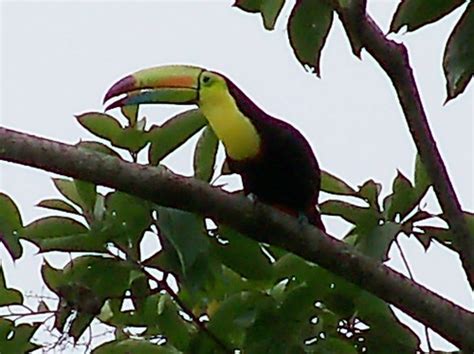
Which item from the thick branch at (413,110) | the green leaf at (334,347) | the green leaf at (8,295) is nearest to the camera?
the thick branch at (413,110)

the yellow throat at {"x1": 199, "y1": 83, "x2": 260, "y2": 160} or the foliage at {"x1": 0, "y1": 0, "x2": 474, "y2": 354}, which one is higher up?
the yellow throat at {"x1": 199, "y1": 83, "x2": 260, "y2": 160}

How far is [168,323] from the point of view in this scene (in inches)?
72.5

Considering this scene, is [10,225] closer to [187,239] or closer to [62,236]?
[62,236]

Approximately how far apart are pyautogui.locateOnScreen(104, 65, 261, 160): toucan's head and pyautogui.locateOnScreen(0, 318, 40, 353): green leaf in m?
0.58

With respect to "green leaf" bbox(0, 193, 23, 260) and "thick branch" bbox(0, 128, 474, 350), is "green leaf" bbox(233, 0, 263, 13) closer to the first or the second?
"thick branch" bbox(0, 128, 474, 350)

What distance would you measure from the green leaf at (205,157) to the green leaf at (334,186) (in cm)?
22

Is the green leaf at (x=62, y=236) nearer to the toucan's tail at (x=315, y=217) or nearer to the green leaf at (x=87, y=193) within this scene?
the green leaf at (x=87, y=193)

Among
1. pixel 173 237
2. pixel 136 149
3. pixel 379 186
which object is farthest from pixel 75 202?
pixel 379 186

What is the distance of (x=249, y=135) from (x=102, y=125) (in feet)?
1.97

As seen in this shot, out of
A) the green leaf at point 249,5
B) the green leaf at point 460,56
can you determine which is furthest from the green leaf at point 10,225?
the green leaf at point 460,56

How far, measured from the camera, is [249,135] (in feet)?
7.76

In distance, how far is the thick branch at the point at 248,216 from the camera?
151 centimetres

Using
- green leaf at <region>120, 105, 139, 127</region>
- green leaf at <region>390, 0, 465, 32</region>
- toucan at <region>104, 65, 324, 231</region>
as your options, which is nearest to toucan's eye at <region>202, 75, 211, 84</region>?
toucan at <region>104, 65, 324, 231</region>

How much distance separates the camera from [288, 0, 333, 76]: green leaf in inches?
66.1
